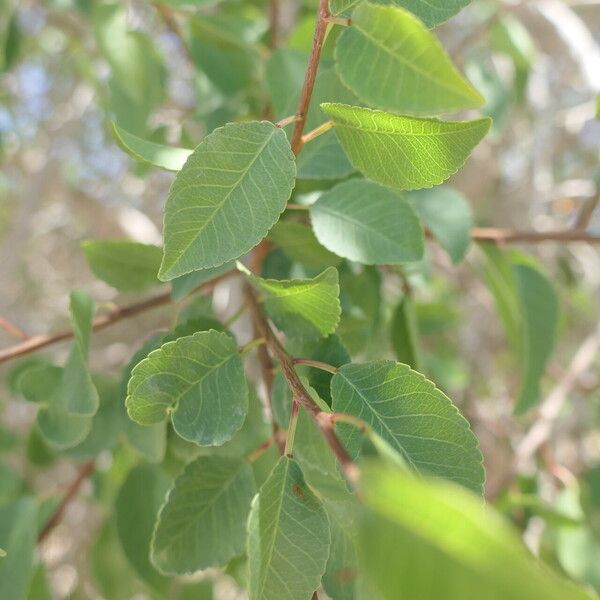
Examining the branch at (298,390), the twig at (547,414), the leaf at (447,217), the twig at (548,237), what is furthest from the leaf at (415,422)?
the twig at (547,414)

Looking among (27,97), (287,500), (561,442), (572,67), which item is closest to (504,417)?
(561,442)

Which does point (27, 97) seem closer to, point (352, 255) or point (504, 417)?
point (504, 417)

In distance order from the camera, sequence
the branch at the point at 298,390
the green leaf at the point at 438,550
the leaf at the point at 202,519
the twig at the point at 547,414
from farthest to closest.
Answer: the twig at the point at 547,414
the leaf at the point at 202,519
the branch at the point at 298,390
the green leaf at the point at 438,550

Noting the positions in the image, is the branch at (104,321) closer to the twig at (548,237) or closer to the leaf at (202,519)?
the leaf at (202,519)

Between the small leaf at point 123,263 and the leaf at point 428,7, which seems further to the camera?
the small leaf at point 123,263

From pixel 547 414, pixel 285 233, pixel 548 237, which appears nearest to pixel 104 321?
pixel 285 233

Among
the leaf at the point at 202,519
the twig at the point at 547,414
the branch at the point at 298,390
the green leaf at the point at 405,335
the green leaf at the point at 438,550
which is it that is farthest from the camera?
the twig at the point at 547,414

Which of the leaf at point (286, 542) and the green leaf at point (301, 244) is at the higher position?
the green leaf at point (301, 244)

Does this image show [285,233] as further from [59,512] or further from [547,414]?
[547,414]
